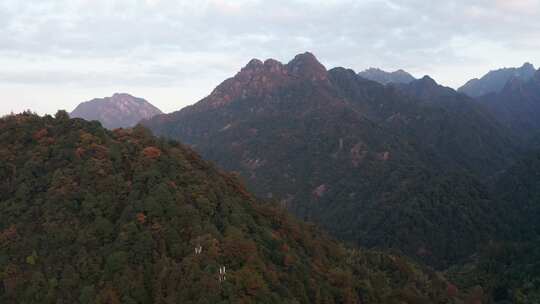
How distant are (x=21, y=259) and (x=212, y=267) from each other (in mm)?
16304

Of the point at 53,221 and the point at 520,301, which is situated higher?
the point at 53,221

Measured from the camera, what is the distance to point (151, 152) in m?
55.7

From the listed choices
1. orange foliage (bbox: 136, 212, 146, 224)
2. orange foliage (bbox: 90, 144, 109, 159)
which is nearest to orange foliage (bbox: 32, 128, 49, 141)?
orange foliage (bbox: 90, 144, 109, 159)

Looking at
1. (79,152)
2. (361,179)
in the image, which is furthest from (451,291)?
(361,179)

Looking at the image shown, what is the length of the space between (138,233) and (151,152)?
12276 millimetres

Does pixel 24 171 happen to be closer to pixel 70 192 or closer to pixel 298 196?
pixel 70 192

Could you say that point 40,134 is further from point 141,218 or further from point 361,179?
point 361,179

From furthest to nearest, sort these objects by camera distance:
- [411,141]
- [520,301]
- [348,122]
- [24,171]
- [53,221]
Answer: [411,141]
[348,122]
[520,301]
[24,171]
[53,221]

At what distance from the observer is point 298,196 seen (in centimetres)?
14800

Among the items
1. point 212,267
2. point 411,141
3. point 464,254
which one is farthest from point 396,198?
point 212,267

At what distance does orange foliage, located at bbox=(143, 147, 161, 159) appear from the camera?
2176 inches

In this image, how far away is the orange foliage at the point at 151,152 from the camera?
181 feet

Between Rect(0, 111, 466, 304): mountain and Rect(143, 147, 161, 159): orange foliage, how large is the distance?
111 millimetres

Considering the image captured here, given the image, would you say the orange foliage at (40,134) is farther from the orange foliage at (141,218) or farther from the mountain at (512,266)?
the mountain at (512,266)
